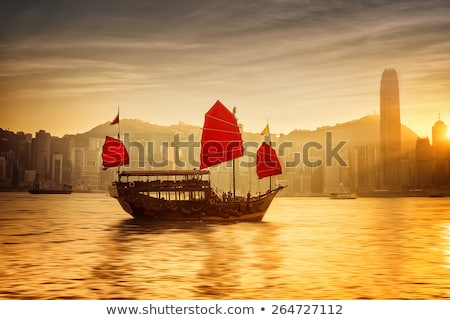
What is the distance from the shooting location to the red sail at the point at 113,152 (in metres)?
15.6

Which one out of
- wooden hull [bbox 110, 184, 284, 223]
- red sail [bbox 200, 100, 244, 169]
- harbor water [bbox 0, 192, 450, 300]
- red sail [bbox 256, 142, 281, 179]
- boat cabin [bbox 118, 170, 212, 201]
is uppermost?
red sail [bbox 200, 100, 244, 169]

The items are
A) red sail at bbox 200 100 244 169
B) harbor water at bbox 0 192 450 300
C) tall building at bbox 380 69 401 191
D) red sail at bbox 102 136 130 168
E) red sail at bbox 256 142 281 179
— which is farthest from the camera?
red sail at bbox 256 142 281 179

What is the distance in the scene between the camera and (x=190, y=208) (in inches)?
814

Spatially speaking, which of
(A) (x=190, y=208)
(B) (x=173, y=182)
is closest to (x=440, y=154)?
(B) (x=173, y=182)

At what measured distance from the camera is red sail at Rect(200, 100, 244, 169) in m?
18.4

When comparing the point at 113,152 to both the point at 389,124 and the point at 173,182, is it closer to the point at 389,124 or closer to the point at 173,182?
the point at 173,182

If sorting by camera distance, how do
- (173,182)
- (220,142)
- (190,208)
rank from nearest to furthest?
(220,142) < (173,182) < (190,208)

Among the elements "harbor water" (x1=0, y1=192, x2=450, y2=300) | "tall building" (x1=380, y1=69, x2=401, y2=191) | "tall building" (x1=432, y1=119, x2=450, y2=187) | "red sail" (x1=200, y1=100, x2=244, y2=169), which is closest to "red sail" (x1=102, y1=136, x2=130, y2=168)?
"harbor water" (x1=0, y1=192, x2=450, y2=300)

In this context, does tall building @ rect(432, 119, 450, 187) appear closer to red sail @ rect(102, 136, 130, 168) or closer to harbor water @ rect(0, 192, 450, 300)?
harbor water @ rect(0, 192, 450, 300)

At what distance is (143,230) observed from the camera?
747 inches

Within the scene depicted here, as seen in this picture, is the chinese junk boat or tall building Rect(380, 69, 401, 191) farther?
the chinese junk boat

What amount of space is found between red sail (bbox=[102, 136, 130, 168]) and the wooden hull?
1794 mm

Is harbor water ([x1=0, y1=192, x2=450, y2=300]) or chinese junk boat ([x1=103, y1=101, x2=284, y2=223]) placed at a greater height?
chinese junk boat ([x1=103, y1=101, x2=284, y2=223])

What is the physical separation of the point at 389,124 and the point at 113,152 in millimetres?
8942
